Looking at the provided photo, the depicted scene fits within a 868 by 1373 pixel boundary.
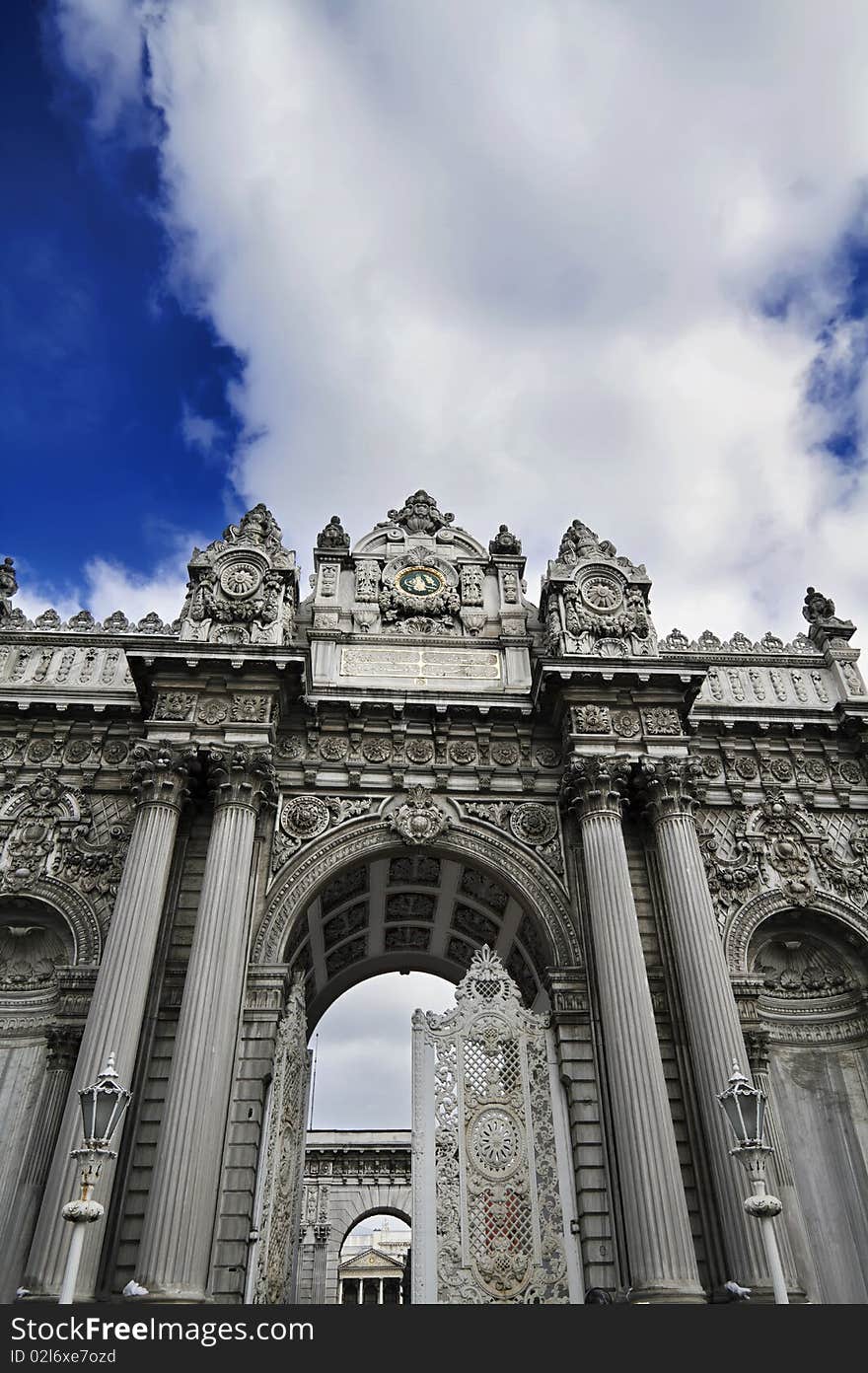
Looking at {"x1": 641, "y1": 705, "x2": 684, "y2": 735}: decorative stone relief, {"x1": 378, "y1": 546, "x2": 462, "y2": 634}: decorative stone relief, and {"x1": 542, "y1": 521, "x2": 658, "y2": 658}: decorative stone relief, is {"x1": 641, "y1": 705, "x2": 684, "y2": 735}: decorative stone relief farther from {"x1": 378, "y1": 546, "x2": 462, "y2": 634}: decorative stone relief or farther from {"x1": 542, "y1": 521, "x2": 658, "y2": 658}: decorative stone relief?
{"x1": 378, "y1": 546, "x2": 462, "y2": 634}: decorative stone relief

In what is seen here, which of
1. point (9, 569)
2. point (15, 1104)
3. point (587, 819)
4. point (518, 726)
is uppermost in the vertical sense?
point (9, 569)

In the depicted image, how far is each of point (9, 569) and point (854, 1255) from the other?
21294mm

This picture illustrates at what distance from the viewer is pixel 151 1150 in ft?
44.7

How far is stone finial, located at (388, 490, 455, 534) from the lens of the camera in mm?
21406

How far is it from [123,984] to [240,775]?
403 centimetres

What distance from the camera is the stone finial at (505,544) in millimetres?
21172

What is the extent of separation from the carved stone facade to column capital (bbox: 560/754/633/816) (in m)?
0.08

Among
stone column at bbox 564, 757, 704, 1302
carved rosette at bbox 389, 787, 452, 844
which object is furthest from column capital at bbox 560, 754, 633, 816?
carved rosette at bbox 389, 787, 452, 844

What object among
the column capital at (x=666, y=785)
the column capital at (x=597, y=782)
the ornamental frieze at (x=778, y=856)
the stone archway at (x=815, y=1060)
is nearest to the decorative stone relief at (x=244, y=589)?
the column capital at (x=597, y=782)

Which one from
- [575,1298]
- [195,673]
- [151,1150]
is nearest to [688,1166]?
[575,1298]

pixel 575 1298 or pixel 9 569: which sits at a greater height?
pixel 9 569

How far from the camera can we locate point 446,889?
19.0 metres

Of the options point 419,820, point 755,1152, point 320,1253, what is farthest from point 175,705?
point 320,1253

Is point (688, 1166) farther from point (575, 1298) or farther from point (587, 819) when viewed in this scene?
point (587, 819)
